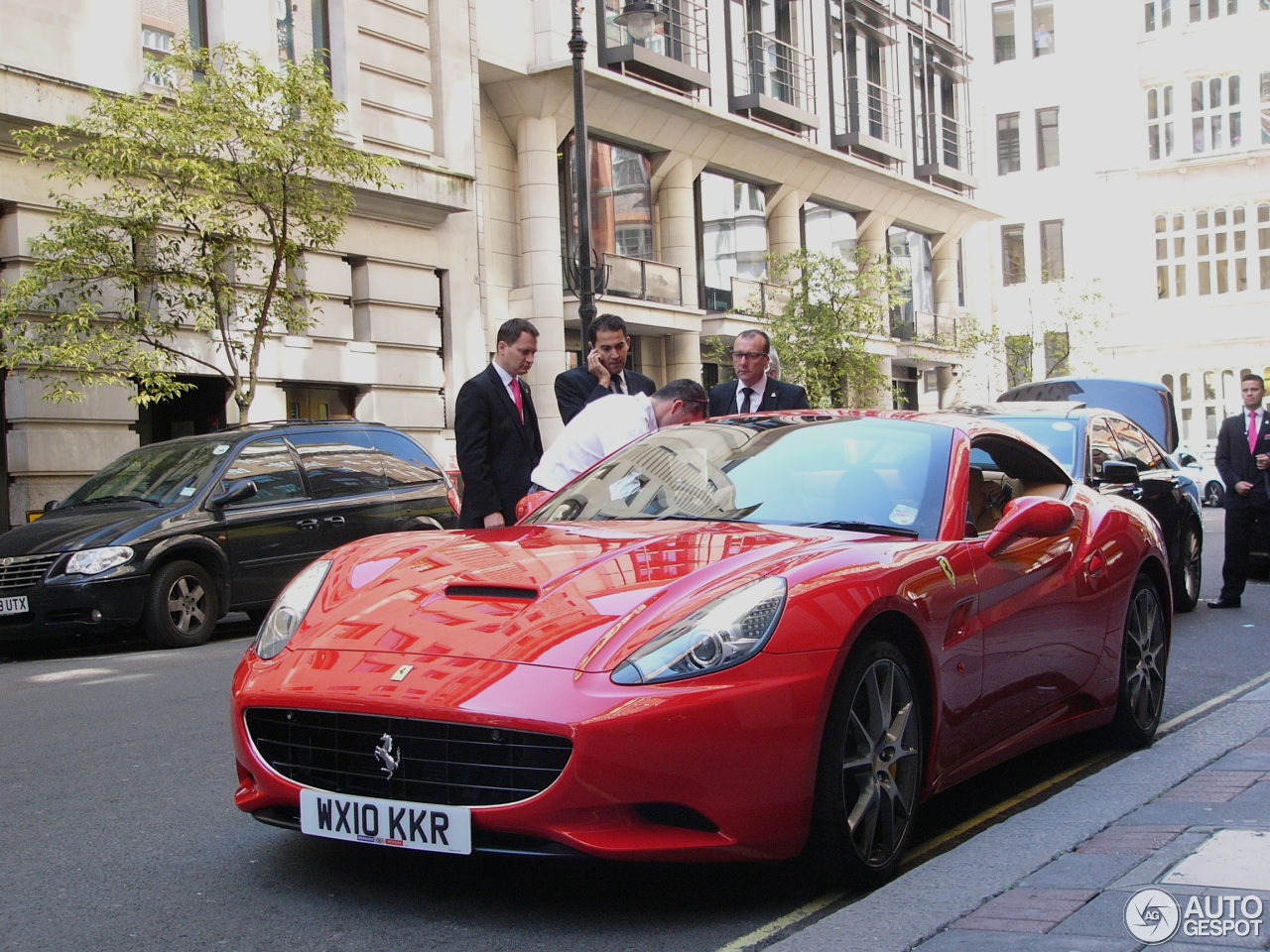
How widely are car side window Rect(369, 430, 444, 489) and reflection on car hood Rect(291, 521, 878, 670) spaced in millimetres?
8953

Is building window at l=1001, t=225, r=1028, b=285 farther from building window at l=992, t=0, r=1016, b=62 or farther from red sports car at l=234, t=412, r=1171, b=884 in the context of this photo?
red sports car at l=234, t=412, r=1171, b=884

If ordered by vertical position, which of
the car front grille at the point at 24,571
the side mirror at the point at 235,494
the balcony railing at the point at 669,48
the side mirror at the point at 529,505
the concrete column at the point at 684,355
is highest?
the balcony railing at the point at 669,48

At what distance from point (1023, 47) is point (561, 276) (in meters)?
33.7

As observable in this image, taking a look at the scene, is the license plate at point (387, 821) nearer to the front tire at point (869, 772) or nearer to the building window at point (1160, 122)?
the front tire at point (869, 772)

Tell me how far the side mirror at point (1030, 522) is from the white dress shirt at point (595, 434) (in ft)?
8.55

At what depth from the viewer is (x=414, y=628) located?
4.04 m

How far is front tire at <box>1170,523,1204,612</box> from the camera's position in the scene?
1155 centimetres

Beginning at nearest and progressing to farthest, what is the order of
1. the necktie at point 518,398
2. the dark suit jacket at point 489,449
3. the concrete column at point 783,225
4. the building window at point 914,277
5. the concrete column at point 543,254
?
the dark suit jacket at point 489,449 < the necktie at point 518,398 < the concrete column at point 543,254 < the concrete column at point 783,225 < the building window at point 914,277

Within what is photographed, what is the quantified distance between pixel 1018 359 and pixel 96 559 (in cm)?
3984

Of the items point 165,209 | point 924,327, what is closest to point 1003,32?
point 924,327

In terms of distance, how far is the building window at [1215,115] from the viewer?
163 feet

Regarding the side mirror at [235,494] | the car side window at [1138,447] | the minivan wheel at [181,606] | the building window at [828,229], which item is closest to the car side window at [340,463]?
the side mirror at [235,494]

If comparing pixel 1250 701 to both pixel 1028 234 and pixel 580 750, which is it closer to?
pixel 580 750

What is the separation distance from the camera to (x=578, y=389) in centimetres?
923
